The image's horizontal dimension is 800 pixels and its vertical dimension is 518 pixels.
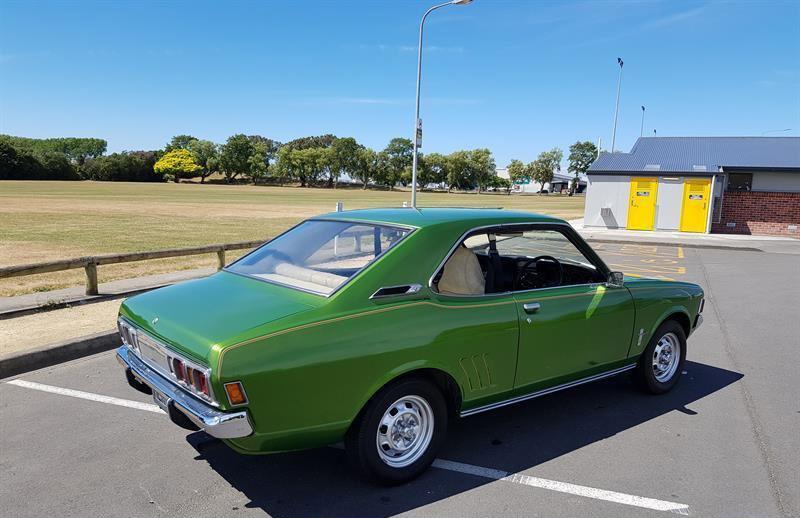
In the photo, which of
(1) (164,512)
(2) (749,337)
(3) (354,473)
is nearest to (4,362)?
(1) (164,512)

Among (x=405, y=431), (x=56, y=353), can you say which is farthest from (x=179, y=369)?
(x=56, y=353)

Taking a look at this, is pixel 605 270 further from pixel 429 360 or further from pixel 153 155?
pixel 153 155

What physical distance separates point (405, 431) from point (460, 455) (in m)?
0.62

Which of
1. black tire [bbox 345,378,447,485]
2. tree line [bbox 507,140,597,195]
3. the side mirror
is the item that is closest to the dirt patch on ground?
black tire [bbox 345,378,447,485]

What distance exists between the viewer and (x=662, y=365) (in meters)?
A: 4.73

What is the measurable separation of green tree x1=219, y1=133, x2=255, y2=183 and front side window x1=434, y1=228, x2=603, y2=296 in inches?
5084

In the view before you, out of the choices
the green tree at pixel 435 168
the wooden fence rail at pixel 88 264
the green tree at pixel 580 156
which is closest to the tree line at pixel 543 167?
the green tree at pixel 580 156

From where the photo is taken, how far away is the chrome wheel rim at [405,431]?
3070 mm

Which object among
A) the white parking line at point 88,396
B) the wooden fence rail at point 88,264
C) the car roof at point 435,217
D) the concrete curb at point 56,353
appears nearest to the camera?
the car roof at point 435,217

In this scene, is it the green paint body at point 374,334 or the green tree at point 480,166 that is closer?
the green paint body at point 374,334

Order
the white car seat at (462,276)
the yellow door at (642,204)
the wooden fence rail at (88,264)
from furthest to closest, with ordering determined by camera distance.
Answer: the yellow door at (642,204)
the wooden fence rail at (88,264)
the white car seat at (462,276)

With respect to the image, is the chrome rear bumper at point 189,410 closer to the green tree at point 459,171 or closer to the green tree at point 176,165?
the green tree at point 459,171

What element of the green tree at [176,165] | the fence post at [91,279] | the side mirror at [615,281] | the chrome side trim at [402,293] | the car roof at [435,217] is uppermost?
the green tree at [176,165]

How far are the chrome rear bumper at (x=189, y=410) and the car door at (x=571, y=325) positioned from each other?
1804 mm
